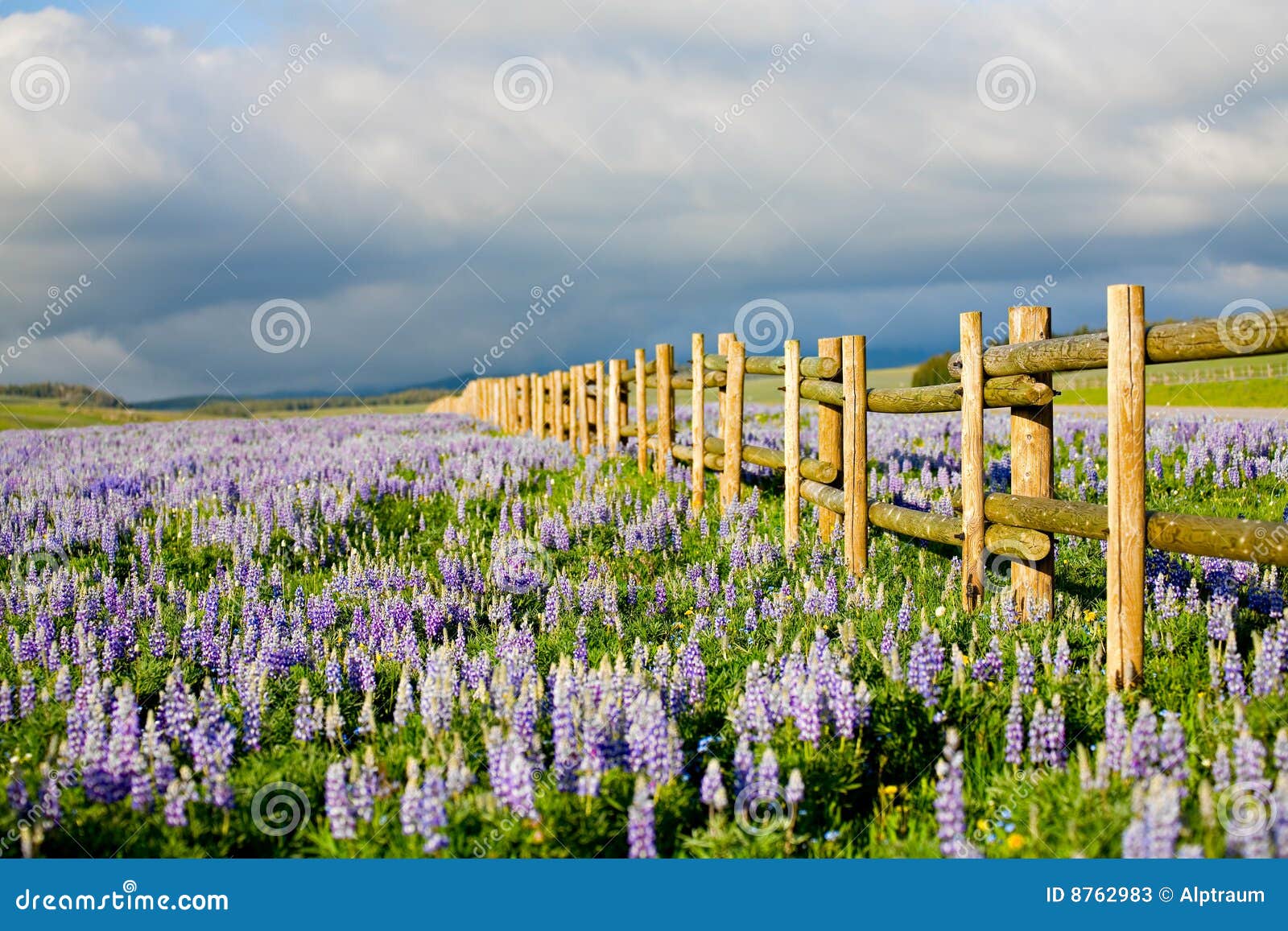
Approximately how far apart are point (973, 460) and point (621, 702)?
339 cm

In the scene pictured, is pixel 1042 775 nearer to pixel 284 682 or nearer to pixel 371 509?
pixel 284 682

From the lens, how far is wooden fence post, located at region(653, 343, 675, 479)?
14156mm

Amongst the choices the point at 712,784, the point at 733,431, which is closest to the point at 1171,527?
the point at 712,784

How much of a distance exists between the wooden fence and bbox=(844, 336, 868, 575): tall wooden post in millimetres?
12

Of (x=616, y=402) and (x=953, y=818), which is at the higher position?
(x=616, y=402)

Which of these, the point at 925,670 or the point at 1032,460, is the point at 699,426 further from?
the point at 925,670

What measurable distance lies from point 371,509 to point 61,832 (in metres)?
8.03

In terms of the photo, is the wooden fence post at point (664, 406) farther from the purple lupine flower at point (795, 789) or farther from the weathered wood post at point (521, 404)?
the weathered wood post at point (521, 404)

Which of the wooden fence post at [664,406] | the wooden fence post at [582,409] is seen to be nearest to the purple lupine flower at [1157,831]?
the wooden fence post at [664,406]

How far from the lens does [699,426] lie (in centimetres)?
1245

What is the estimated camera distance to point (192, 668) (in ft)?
20.2

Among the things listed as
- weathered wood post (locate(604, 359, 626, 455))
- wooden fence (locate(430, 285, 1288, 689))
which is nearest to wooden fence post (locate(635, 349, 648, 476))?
weathered wood post (locate(604, 359, 626, 455))

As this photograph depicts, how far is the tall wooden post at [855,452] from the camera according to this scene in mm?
8172

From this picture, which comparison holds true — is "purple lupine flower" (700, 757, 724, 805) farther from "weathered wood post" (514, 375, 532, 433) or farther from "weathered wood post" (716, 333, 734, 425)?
"weathered wood post" (514, 375, 532, 433)
